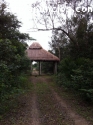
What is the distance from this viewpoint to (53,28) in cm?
1661

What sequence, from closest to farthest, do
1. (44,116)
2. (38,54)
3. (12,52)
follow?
(44,116), (12,52), (38,54)

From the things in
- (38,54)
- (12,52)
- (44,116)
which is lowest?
(44,116)

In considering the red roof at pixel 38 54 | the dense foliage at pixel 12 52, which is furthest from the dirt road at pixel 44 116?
the red roof at pixel 38 54

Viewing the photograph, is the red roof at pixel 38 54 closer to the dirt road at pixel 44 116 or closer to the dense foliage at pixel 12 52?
the dense foliage at pixel 12 52

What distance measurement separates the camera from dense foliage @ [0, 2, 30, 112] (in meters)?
7.66

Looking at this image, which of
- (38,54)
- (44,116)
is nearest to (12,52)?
(44,116)

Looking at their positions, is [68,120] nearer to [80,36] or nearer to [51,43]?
[80,36]

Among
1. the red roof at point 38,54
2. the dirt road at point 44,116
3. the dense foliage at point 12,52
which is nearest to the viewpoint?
the dirt road at point 44,116

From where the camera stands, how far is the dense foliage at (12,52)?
302 inches

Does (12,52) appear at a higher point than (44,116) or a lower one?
higher

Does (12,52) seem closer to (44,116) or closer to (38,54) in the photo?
(44,116)

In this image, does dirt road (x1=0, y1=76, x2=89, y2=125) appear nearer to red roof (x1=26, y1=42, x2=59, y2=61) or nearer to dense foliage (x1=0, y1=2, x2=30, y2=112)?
dense foliage (x1=0, y1=2, x2=30, y2=112)

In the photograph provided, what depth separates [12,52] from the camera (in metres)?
8.33

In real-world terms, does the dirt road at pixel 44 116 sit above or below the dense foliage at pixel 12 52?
below
